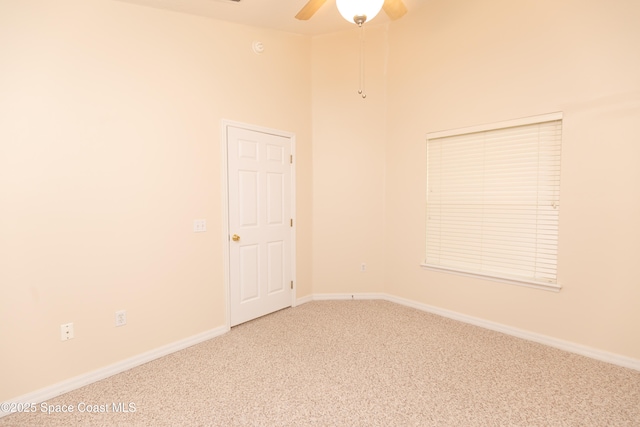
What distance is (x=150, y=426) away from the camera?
1.74 metres

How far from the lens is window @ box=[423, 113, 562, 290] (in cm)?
269

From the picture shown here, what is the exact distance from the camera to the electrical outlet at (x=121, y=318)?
2340 millimetres

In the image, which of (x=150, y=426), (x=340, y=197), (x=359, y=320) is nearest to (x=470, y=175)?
(x=340, y=197)

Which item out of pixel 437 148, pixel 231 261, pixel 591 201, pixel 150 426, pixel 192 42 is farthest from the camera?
pixel 437 148

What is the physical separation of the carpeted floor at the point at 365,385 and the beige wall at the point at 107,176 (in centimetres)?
38

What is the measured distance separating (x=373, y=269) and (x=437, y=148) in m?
1.69

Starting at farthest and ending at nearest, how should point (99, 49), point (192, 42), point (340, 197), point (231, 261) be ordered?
point (340, 197) < point (231, 261) < point (192, 42) < point (99, 49)

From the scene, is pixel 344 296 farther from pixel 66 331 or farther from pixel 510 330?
pixel 66 331

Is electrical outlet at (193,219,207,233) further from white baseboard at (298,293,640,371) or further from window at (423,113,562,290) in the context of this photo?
window at (423,113,562,290)

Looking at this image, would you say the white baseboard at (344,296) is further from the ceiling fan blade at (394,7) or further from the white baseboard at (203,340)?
the ceiling fan blade at (394,7)

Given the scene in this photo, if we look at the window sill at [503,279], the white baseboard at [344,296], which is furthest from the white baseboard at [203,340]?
the white baseboard at [344,296]

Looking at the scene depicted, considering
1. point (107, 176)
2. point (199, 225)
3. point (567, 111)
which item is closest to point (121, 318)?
point (199, 225)

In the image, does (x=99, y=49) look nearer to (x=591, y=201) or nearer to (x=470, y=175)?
(x=470, y=175)

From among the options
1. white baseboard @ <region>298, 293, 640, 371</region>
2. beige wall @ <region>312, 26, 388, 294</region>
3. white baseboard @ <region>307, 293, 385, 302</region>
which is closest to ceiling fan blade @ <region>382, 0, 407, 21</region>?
beige wall @ <region>312, 26, 388, 294</region>
